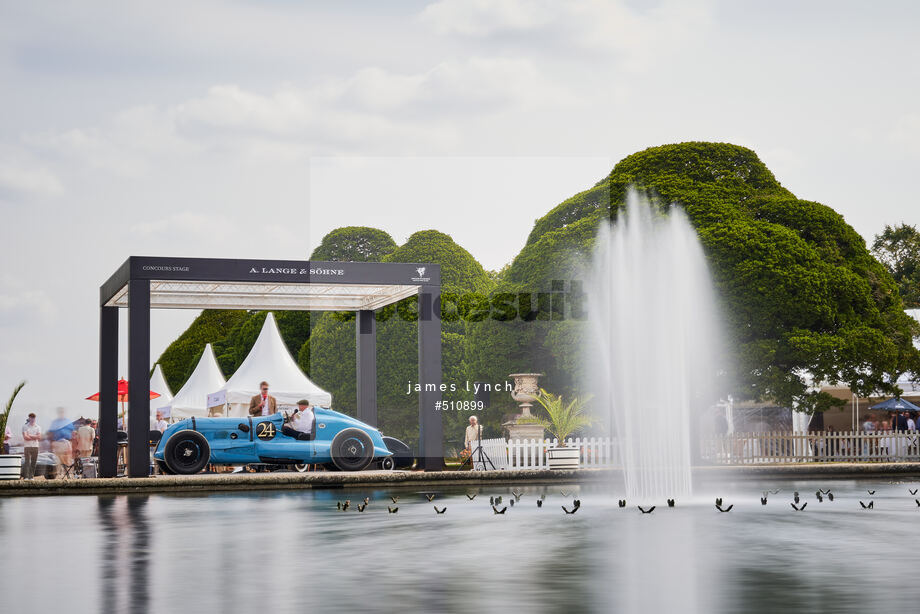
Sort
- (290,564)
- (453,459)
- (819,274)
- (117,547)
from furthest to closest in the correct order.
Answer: (453,459), (819,274), (117,547), (290,564)

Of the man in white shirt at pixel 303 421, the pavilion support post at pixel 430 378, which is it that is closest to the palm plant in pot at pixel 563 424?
the pavilion support post at pixel 430 378

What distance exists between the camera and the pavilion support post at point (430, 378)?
25.5m

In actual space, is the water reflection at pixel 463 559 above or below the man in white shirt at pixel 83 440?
below

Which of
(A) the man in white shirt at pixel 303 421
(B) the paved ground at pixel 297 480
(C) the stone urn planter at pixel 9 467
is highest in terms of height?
(A) the man in white shirt at pixel 303 421

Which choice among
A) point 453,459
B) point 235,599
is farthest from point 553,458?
point 235,599

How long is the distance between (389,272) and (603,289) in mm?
11902

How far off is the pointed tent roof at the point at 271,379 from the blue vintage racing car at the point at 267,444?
5.62 metres

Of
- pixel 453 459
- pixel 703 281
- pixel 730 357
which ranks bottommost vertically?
pixel 453 459

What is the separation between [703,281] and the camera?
31.9 meters

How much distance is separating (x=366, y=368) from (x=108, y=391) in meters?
6.99

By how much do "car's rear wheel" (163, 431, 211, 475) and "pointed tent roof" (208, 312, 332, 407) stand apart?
716cm

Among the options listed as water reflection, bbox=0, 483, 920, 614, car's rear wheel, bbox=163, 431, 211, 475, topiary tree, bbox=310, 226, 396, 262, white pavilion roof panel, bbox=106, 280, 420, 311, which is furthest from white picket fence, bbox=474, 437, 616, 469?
topiary tree, bbox=310, 226, 396, 262

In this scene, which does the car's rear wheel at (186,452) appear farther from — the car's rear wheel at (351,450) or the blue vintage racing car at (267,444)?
the car's rear wheel at (351,450)

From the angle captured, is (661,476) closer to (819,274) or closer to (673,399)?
(673,399)
